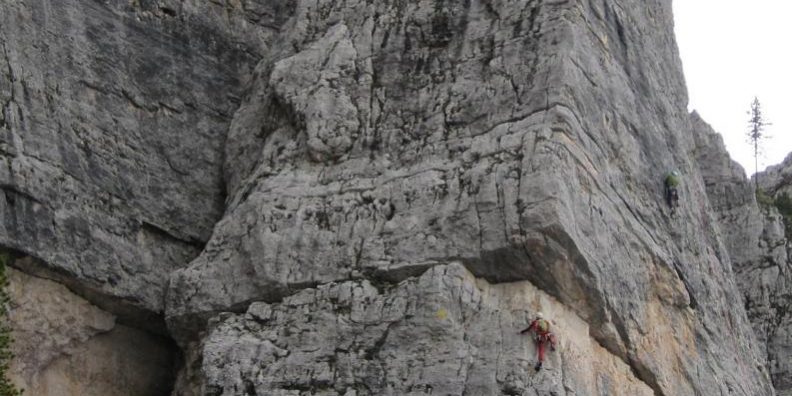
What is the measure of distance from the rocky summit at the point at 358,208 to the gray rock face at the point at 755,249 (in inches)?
277

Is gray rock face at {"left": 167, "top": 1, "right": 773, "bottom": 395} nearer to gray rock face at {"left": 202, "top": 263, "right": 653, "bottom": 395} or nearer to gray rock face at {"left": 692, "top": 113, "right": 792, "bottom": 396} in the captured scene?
gray rock face at {"left": 202, "top": 263, "right": 653, "bottom": 395}

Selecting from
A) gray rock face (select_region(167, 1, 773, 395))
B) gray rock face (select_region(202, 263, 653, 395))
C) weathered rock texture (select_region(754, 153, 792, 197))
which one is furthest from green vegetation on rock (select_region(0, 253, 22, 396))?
weathered rock texture (select_region(754, 153, 792, 197))

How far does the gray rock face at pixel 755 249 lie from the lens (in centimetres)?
4400

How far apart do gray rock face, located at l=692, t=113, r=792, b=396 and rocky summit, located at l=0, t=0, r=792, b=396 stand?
705cm

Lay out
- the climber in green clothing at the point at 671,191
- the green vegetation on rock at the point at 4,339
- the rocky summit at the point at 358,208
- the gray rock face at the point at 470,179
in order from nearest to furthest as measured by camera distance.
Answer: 1. the rocky summit at the point at 358,208
2. the green vegetation on rock at the point at 4,339
3. the gray rock face at the point at 470,179
4. the climber in green clothing at the point at 671,191

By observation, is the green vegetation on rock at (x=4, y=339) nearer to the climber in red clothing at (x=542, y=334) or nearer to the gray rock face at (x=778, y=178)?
the climber in red clothing at (x=542, y=334)

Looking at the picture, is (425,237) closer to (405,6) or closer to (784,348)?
(405,6)

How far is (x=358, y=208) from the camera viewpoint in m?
31.1

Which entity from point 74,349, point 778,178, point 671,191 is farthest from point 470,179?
point 778,178

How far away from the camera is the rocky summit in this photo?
2906 cm

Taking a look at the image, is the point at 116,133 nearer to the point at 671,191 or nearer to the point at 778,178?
the point at 671,191

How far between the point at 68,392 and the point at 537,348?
10193 millimetres

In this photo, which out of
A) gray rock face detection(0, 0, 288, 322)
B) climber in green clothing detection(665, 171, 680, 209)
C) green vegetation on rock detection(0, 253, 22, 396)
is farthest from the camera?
climber in green clothing detection(665, 171, 680, 209)

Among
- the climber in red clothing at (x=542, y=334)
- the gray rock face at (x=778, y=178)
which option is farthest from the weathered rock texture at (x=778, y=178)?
the climber in red clothing at (x=542, y=334)
